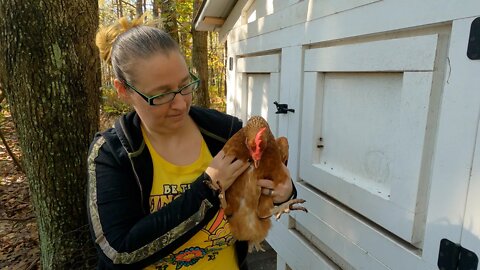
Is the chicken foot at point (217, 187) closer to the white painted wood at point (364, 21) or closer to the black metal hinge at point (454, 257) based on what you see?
the black metal hinge at point (454, 257)

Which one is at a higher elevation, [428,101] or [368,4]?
[368,4]

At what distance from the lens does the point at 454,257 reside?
1089mm

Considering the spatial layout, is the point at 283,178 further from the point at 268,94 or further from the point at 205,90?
the point at 205,90

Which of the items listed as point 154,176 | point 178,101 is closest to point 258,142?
point 178,101

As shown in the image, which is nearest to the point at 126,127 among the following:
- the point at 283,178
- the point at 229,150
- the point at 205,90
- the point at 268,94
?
the point at 229,150

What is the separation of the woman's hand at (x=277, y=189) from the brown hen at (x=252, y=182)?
1cm

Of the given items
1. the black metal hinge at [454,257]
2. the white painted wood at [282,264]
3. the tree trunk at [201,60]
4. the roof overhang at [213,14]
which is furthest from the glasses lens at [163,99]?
the tree trunk at [201,60]

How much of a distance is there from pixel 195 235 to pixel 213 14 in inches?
118

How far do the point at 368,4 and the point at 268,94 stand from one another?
123 cm

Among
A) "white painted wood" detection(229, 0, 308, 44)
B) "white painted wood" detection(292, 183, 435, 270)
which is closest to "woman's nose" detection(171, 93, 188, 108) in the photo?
"white painted wood" detection(292, 183, 435, 270)

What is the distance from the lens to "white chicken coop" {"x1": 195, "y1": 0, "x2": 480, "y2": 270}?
3.44 feet

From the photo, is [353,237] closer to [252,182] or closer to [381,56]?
[252,182]

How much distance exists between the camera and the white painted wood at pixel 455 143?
3.29ft

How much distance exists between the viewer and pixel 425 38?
1.16m
